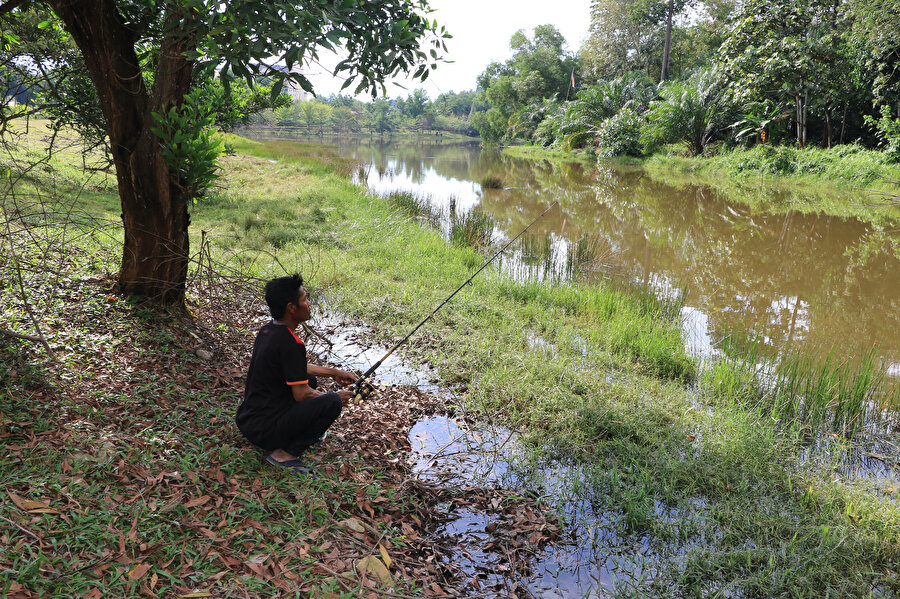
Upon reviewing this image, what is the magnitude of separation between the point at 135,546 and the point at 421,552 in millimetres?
1390

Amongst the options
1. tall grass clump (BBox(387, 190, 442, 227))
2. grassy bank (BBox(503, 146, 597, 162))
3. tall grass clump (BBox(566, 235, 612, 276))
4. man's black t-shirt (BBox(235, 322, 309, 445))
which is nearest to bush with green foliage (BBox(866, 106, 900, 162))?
tall grass clump (BBox(566, 235, 612, 276))

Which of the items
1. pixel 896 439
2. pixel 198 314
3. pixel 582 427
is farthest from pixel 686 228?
pixel 198 314

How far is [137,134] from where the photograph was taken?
443 cm

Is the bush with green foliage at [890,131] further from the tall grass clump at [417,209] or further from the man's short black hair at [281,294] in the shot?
the man's short black hair at [281,294]

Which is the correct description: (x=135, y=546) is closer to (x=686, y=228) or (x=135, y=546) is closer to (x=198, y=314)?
(x=198, y=314)

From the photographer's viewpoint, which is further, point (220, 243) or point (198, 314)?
point (220, 243)

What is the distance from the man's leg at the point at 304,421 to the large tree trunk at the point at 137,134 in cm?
217

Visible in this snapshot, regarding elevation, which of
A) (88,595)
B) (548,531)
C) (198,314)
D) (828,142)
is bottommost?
(548,531)

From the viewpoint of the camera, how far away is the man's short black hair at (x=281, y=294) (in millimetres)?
3176

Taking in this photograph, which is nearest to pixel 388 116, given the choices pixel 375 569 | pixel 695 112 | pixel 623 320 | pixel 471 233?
pixel 695 112

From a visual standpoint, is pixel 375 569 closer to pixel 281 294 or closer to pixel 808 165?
pixel 281 294

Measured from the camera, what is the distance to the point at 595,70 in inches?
1757

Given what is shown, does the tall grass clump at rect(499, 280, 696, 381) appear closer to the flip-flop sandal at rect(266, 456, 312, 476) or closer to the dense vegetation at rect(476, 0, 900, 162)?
the flip-flop sandal at rect(266, 456, 312, 476)

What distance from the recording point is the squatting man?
124 inches
